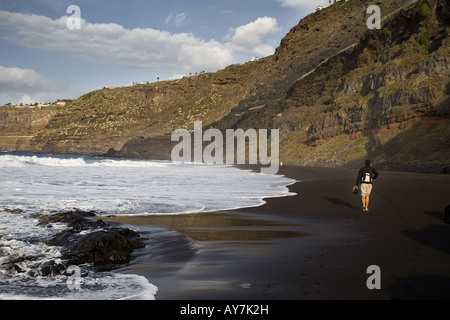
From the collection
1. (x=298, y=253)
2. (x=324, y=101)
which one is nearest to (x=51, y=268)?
(x=298, y=253)

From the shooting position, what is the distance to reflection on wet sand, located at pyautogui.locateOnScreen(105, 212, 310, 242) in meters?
7.67

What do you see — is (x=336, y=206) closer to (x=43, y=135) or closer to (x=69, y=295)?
(x=69, y=295)

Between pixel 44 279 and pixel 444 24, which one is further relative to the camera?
pixel 444 24

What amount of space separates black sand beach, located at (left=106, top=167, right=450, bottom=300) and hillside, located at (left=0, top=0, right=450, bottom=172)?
18905 mm

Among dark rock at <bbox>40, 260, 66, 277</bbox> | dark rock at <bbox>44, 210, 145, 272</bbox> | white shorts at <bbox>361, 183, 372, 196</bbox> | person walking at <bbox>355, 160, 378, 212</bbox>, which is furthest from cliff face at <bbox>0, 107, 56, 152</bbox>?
dark rock at <bbox>40, 260, 66, 277</bbox>

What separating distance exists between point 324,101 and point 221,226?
50573 mm

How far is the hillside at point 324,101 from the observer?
32.7m

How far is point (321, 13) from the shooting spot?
9069 cm

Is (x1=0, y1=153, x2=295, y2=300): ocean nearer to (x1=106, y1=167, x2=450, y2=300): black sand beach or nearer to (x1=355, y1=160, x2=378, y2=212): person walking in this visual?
(x1=106, y1=167, x2=450, y2=300): black sand beach

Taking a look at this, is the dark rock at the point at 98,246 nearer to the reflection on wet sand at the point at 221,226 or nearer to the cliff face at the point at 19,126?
the reflection on wet sand at the point at 221,226

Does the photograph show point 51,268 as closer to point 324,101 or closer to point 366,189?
point 366,189

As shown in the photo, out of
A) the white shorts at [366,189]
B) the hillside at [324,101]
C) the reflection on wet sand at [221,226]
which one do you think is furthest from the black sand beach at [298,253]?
the hillside at [324,101]

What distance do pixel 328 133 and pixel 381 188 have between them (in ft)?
94.1

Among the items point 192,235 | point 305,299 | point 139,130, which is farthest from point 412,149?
point 139,130
